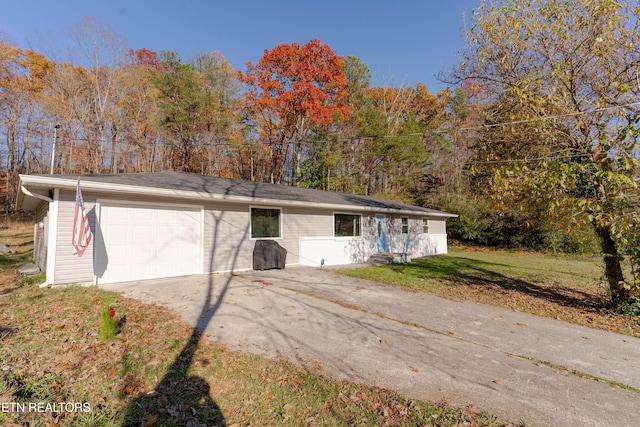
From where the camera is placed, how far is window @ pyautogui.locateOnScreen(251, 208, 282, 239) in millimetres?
9734

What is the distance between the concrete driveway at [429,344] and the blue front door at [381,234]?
693 centimetres

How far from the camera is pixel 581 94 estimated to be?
6.66m

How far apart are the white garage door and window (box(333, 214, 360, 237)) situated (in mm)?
5746

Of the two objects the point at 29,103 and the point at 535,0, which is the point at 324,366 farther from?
the point at 29,103

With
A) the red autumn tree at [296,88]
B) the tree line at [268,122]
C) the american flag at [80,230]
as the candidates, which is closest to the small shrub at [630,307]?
the tree line at [268,122]

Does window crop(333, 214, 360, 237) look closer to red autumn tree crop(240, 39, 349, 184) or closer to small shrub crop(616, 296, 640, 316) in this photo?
small shrub crop(616, 296, 640, 316)

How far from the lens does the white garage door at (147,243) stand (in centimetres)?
693

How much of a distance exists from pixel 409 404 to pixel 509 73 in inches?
299

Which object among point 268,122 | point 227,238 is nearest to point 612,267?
point 227,238

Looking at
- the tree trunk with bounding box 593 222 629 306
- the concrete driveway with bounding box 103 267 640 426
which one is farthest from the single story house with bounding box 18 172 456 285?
the tree trunk with bounding box 593 222 629 306

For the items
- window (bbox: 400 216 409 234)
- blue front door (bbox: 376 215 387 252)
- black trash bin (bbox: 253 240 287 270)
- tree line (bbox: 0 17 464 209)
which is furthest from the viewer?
tree line (bbox: 0 17 464 209)

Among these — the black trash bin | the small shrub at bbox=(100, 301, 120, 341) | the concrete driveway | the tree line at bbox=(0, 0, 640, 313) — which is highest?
the tree line at bbox=(0, 0, 640, 313)

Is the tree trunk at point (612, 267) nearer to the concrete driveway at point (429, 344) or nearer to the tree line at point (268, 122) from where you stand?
the tree line at point (268, 122)

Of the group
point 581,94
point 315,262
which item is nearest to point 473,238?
point 315,262
